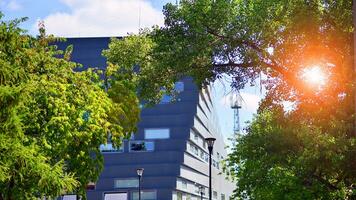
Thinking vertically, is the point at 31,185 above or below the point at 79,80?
below

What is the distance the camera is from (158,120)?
90.1 meters

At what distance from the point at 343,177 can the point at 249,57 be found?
544 centimetres

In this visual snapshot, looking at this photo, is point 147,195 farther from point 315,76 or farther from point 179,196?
point 315,76

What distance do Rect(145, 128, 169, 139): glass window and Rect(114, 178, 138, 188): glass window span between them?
6704 millimetres

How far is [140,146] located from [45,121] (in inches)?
2854

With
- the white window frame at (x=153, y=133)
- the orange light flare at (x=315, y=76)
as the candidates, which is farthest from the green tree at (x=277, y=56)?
the white window frame at (x=153, y=133)

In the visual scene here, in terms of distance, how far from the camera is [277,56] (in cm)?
1886

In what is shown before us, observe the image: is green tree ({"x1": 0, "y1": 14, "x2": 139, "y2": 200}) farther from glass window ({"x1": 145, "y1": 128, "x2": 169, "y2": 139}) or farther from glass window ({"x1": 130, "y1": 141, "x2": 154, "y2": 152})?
glass window ({"x1": 145, "y1": 128, "x2": 169, "y2": 139})

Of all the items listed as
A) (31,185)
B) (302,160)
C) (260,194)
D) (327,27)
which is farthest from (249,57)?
(260,194)

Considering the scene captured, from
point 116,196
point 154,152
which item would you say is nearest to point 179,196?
point 154,152

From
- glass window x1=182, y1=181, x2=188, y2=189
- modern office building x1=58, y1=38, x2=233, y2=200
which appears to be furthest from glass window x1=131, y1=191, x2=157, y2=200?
glass window x1=182, y1=181, x2=188, y2=189

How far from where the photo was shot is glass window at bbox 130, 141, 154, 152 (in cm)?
8775

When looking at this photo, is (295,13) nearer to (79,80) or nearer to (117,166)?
(79,80)

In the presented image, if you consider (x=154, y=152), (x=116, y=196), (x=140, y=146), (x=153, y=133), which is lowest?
(x=116, y=196)
